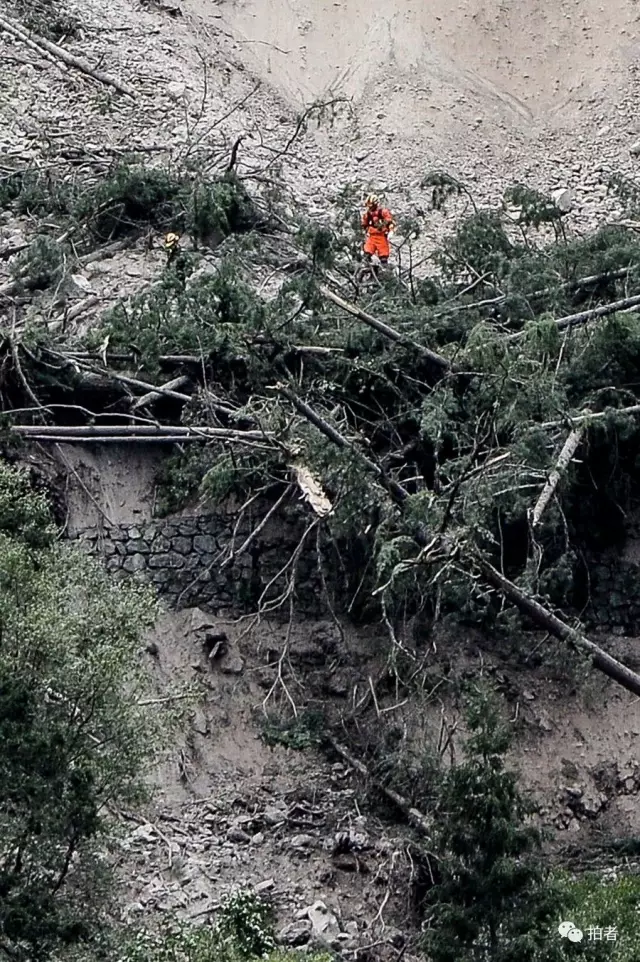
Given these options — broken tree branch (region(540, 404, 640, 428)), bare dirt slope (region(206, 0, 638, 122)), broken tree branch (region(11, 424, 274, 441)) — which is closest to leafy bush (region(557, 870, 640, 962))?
broken tree branch (region(540, 404, 640, 428))

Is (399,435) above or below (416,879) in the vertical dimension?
above

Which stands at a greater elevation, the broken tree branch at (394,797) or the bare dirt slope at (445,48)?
the bare dirt slope at (445,48)

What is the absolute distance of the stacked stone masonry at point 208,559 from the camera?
1244cm

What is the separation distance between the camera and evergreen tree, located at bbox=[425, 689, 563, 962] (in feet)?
28.2

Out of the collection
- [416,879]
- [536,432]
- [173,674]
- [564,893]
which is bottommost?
[173,674]

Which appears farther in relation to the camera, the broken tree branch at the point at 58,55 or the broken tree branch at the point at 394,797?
the broken tree branch at the point at 58,55

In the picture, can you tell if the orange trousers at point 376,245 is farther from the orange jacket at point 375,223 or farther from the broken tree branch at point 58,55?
the broken tree branch at point 58,55

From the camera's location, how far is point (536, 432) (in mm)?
10734

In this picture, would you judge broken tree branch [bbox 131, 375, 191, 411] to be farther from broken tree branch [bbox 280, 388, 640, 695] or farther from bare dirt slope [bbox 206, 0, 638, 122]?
bare dirt slope [bbox 206, 0, 638, 122]

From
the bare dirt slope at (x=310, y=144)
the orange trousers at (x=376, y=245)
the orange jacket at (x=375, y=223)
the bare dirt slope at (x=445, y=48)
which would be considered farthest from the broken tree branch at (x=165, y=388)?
the bare dirt slope at (x=445, y=48)

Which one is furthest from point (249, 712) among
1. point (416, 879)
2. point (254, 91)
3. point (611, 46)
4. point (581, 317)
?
point (611, 46)

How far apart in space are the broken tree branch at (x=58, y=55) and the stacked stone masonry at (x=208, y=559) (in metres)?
7.92

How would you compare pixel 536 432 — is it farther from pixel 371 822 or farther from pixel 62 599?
pixel 62 599

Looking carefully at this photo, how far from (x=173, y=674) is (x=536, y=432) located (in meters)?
3.79
